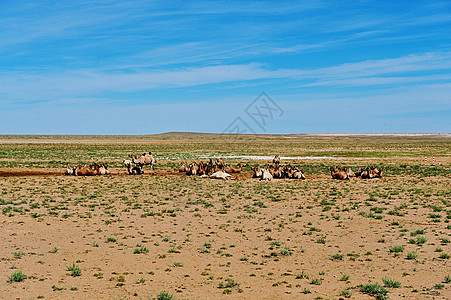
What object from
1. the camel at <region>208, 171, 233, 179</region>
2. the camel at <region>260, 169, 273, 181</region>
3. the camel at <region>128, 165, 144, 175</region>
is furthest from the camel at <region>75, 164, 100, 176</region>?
the camel at <region>260, 169, 273, 181</region>

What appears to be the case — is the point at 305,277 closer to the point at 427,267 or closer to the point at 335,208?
the point at 427,267

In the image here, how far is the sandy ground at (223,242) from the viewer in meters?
8.56

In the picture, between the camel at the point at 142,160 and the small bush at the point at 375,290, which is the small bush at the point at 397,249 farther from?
the camel at the point at 142,160

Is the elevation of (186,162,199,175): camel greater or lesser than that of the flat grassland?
greater

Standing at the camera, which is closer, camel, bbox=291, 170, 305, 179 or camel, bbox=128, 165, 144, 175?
camel, bbox=291, 170, 305, 179

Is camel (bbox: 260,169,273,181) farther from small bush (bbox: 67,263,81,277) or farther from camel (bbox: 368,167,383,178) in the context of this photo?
small bush (bbox: 67,263,81,277)

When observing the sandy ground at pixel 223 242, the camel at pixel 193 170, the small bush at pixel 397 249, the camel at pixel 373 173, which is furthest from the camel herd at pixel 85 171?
the small bush at pixel 397 249

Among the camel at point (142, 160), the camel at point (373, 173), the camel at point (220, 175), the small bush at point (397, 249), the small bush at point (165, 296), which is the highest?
the camel at point (142, 160)

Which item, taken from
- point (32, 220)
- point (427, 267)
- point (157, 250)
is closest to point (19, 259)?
point (157, 250)

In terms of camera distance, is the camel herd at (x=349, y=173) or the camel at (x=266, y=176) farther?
the camel herd at (x=349, y=173)

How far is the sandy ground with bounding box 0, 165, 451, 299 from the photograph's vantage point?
8.56m

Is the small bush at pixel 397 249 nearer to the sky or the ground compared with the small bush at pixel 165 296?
nearer to the sky

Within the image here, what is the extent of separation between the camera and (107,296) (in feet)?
26.2

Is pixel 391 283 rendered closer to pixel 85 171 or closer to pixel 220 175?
pixel 220 175
